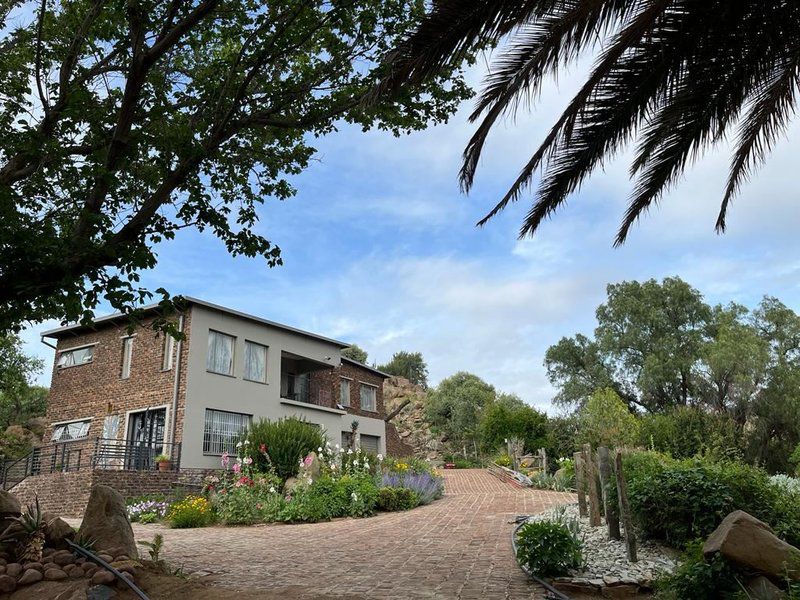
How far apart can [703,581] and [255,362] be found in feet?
67.1

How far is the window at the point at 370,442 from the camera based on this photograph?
3014 cm

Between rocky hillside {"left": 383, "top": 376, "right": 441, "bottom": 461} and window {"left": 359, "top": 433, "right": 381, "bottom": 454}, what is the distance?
13627 millimetres

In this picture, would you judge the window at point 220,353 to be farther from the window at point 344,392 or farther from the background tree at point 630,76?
the background tree at point 630,76

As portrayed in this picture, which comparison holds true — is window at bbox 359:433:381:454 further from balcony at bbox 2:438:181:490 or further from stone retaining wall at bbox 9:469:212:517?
stone retaining wall at bbox 9:469:212:517

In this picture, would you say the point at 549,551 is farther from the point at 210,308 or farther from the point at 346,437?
the point at 346,437

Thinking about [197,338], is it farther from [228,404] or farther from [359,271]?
[359,271]

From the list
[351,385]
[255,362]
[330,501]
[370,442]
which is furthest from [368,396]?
[330,501]

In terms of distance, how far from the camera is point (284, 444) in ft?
55.5

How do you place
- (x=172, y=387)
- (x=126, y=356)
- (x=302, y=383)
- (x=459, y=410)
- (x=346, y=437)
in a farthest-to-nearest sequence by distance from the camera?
(x=459, y=410)
(x=346, y=437)
(x=302, y=383)
(x=126, y=356)
(x=172, y=387)

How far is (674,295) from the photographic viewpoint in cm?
3994

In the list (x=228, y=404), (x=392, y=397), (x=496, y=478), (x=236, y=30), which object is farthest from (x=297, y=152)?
(x=392, y=397)

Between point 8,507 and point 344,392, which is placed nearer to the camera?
point 8,507

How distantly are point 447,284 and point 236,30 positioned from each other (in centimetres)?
1080

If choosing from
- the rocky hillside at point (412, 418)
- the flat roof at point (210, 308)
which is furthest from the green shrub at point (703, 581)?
the rocky hillside at point (412, 418)
